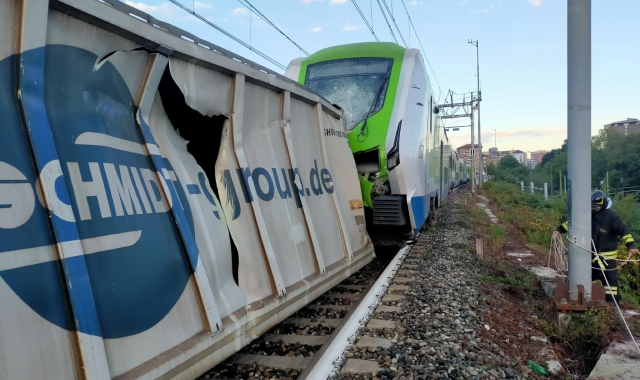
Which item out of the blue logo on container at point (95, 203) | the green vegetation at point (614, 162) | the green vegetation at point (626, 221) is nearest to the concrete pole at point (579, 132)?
the green vegetation at point (626, 221)

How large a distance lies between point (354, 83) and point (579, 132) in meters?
3.71

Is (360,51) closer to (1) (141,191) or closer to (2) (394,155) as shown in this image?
(2) (394,155)

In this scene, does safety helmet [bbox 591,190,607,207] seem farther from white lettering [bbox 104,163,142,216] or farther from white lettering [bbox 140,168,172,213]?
white lettering [bbox 104,163,142,216]

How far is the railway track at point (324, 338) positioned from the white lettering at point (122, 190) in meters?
1.54

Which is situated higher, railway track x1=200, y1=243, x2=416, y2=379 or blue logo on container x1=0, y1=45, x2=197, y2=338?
blue logo on container x1=0, y1=45, x2=197, y2=338

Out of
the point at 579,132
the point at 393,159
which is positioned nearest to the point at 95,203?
the point at 579,132

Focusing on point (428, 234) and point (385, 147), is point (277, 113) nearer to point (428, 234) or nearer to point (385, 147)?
point (385, 147)

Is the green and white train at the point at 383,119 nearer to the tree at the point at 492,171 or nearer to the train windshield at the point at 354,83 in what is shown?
the train windshield at the point at 354,83

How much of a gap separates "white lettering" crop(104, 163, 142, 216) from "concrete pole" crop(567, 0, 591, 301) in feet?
14.5

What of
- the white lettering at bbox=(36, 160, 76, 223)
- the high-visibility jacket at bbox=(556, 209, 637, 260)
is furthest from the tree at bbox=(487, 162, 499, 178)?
the white lettering at bbox=(36, 160, 76, 223)

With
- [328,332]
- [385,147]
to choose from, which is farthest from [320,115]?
[328,332]

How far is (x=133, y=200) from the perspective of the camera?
2568mm

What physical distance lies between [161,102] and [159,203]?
0.75 m

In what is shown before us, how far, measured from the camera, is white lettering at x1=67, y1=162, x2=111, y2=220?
2.23 meters
